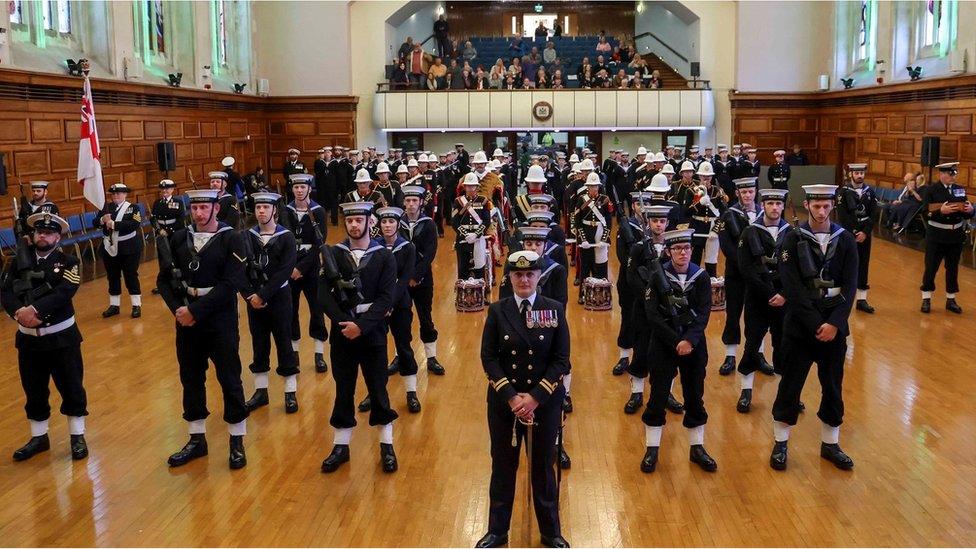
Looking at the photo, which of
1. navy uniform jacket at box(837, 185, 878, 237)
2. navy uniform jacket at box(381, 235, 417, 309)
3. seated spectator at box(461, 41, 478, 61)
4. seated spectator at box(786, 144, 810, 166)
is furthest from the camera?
seated spectator at box(461, 41, 478, 61)

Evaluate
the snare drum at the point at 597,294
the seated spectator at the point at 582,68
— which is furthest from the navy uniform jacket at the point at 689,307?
the seated spectator at the point at 582,68

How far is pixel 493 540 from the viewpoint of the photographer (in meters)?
5.60

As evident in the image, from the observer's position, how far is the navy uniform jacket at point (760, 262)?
828 centimetres

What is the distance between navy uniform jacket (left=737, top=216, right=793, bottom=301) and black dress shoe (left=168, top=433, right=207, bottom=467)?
195 inches

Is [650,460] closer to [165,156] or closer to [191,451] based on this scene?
[191,451]

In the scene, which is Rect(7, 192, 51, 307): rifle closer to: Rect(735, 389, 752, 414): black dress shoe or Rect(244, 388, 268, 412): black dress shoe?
Rect(244, 388, 268, 412): black dress shoe

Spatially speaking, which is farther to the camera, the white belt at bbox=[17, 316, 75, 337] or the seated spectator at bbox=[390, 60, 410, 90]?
the seated spectator at bbox=[390, 60, 410, 90]

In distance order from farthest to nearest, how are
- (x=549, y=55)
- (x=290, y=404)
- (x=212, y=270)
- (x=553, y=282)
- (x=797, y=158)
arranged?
1. (x=549, y=55)
2. (x=797, y=158)
3. (x=290, y=404)
4. (x=553, y=282)
5. (x=212, y=270)

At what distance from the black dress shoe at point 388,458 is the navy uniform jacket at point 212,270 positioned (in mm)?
1562

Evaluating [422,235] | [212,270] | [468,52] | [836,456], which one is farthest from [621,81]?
[212,270]

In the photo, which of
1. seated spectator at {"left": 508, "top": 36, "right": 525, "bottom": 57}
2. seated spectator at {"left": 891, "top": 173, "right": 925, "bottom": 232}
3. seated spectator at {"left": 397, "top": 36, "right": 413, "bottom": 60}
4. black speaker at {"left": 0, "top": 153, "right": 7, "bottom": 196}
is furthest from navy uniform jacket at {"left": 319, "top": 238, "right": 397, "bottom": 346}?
seated spectator at {"left": 508, "top": 36, "right": 525, "bottom": 57}

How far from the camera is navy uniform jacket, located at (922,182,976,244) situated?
1205 cm

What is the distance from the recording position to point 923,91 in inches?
862

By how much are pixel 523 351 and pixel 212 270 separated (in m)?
2.84
